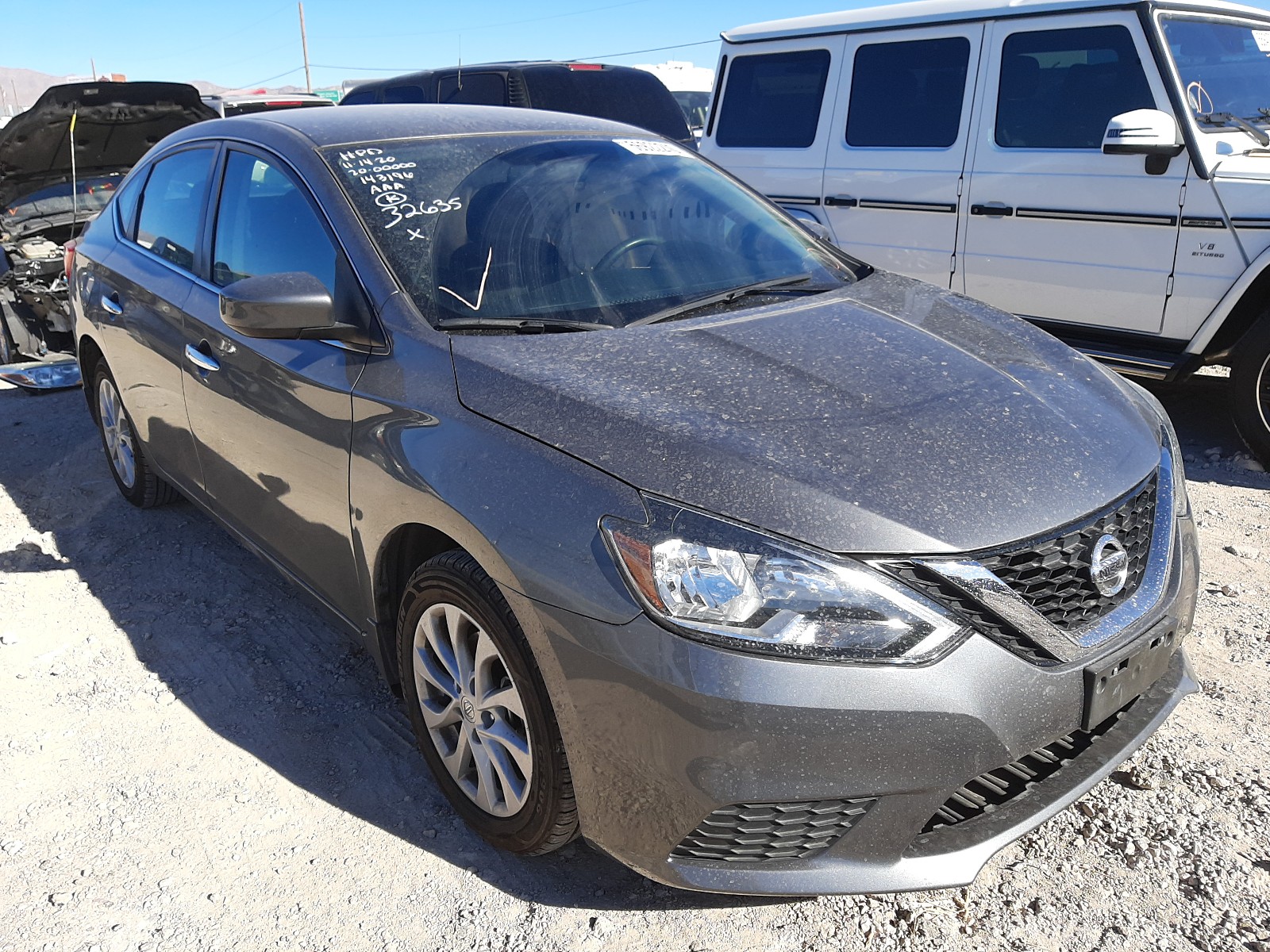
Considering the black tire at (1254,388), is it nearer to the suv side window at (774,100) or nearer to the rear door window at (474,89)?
the suv side window at (774,100)

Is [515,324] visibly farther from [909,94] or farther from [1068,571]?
[909,94]

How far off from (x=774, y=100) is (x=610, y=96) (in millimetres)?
2492

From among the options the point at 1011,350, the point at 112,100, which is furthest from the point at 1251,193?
the point at 112,100

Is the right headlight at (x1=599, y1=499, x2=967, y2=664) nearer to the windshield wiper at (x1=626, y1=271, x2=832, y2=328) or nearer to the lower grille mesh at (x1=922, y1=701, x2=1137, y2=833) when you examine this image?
the lower grille mesh at (x1=922, y1=701, x2=1137, y2=833)

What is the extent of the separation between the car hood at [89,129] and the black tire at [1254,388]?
650cm

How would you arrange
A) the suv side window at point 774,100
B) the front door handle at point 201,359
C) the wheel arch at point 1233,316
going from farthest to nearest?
the suv side window at point 774,100 < the wheel arch at point 1233,316 < the front door handle at point 201,359

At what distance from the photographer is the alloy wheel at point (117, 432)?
4.45 meters

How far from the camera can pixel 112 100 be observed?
6941 mm

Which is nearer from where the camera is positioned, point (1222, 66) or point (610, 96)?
point (1222, 66)

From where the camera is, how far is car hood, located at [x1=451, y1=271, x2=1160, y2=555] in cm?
196

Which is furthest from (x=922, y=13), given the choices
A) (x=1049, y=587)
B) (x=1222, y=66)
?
(x=1049, y=587)

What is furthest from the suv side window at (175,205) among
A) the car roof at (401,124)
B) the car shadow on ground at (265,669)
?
the car shadow on ground at (265,669)

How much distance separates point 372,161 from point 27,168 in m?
5.47

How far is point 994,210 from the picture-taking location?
5.33 meters
